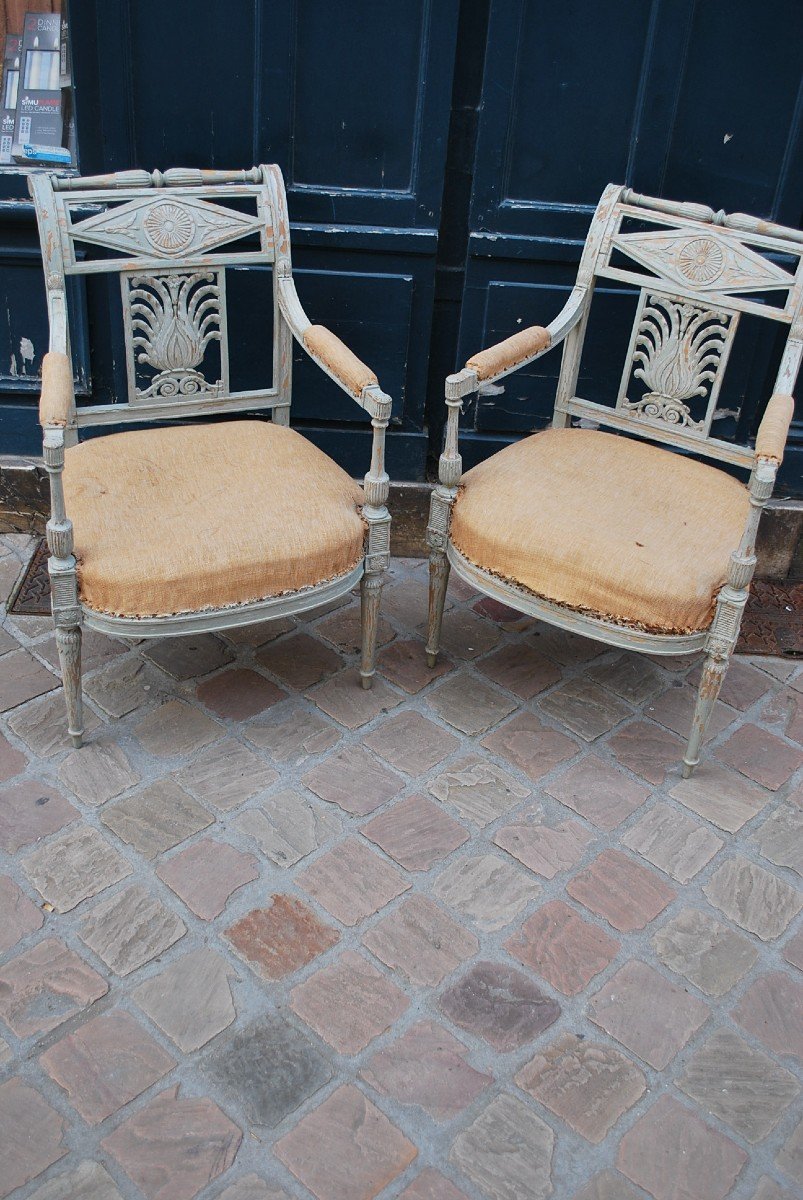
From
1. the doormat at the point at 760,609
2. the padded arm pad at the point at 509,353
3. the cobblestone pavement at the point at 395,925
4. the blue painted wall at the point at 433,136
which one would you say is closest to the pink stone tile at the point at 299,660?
the cobblestone pavement at the point at 395,925

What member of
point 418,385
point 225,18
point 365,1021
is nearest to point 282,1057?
point 365,1021

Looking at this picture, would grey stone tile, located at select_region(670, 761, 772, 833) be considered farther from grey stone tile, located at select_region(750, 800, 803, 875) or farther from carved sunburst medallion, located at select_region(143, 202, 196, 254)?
carved sunburst medallion, located at select_region(143, 202, 196, 254)

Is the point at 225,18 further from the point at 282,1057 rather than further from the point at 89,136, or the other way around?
the point at 282,1057

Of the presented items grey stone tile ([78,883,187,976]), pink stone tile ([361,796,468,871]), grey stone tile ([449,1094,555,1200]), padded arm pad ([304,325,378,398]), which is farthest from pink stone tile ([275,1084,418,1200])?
padded arm pad ([304,325,378,398])

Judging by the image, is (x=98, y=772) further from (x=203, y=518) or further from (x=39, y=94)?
(x=39, y=94)

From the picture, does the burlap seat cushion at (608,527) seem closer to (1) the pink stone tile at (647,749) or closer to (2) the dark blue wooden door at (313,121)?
(1) the pink stone tile at (647,749)

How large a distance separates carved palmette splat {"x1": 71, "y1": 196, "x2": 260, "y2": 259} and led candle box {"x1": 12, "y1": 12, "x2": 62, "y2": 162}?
0.59 m

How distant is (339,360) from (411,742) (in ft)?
3.33

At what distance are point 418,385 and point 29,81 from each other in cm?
147

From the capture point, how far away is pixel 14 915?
93.9 inches

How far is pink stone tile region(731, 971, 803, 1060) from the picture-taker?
88.7 inches

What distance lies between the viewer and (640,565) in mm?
2617

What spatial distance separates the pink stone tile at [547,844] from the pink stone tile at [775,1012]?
49 cm

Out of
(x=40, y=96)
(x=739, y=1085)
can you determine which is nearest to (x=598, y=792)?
(x=739, y=1085)
